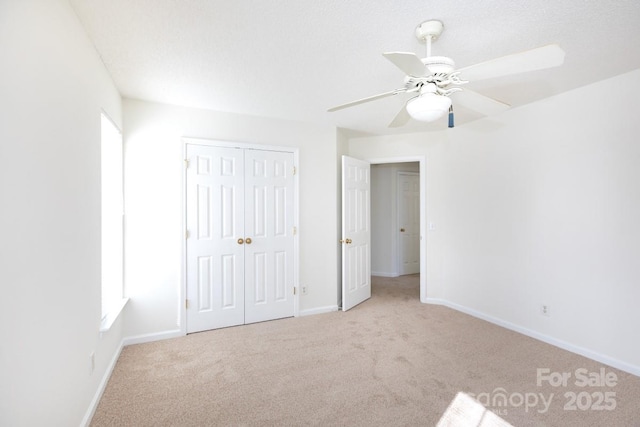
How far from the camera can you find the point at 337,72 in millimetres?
2391

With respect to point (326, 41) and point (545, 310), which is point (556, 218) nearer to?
point (545, 310)

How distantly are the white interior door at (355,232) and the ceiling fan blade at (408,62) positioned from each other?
232 centimetres

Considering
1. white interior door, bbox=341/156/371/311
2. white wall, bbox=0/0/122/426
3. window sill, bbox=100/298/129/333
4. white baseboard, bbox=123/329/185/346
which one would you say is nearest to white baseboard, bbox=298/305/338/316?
white interior door, bbox=341/156/371/311

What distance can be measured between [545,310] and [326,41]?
326cm

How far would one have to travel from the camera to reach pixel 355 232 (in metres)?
4.14

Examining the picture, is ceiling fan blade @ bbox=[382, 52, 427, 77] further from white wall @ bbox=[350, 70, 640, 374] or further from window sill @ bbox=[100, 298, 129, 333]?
window sill @ bbox=[100, 298, 129, 333]

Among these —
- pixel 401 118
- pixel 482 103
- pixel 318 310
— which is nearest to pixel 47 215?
pixel 401 118

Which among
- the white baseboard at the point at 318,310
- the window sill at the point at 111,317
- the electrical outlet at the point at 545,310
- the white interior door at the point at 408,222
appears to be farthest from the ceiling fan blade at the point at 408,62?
the white interior door at the point at 408,222

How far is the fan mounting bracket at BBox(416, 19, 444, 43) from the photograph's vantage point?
171 centimetres

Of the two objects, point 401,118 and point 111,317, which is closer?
point 401,118

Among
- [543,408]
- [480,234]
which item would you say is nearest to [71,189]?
[543,408]

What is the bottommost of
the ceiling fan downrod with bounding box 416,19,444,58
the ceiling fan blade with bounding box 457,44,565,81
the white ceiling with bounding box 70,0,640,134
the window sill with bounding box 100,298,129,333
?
the window sill with bounding box 100,298,129,333

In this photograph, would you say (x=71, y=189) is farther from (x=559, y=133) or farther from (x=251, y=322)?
(x=559, y=133)

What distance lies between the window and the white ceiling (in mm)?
518
